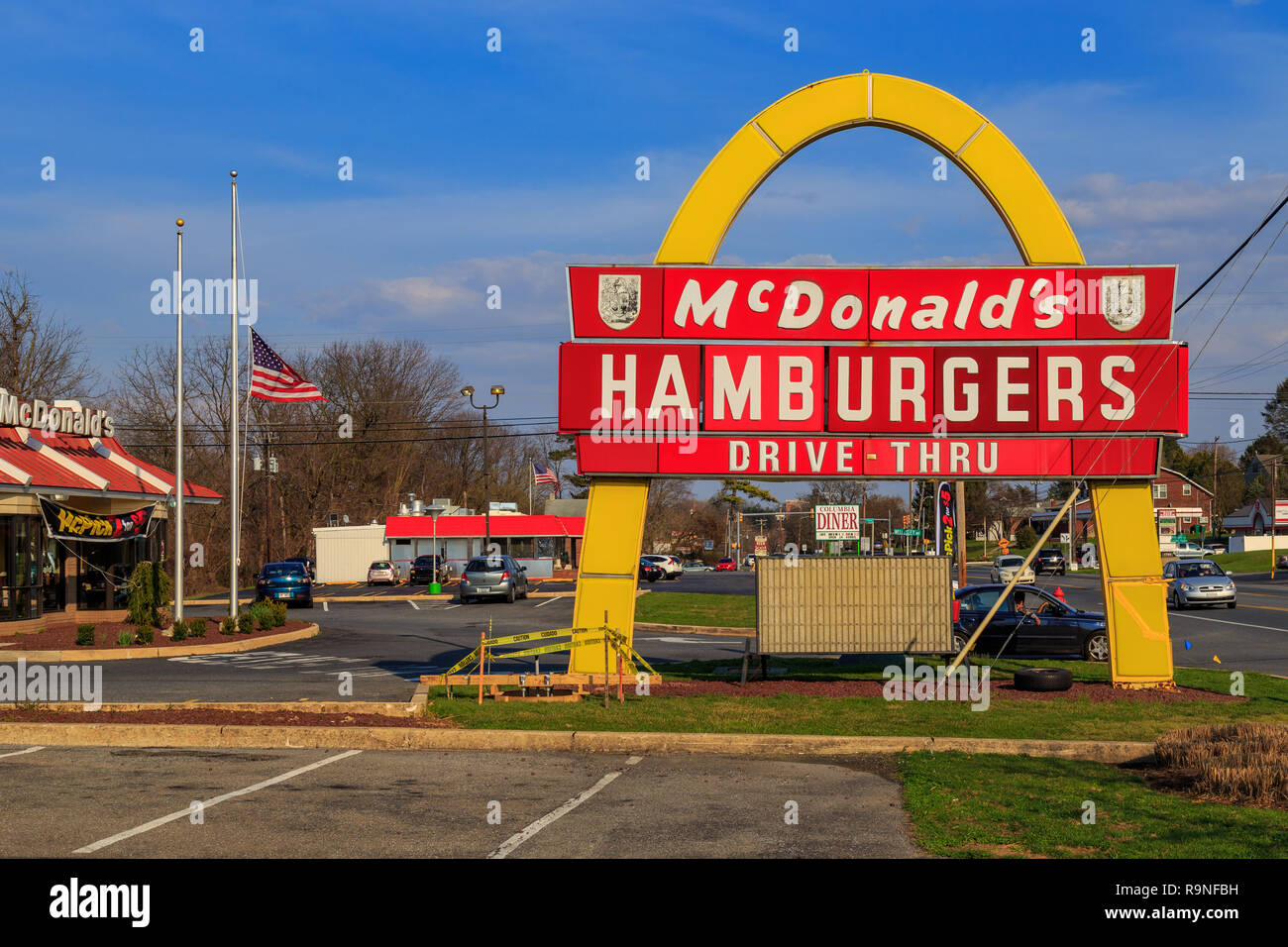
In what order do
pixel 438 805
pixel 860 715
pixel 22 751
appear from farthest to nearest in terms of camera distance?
pixel 860 715 < pixel 22 751 < pixel 438 805

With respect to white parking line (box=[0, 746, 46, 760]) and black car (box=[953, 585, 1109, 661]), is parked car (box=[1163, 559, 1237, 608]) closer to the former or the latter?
black car (box=[953, 585, 1109, 661])

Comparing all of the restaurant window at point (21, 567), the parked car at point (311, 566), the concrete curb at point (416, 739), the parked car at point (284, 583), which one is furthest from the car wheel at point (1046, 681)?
the parked car at point (311, 566)

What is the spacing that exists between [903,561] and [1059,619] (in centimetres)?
699

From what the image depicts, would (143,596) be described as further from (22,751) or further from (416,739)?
(416,739)

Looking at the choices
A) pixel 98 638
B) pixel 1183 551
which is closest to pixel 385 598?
pixel 98 638

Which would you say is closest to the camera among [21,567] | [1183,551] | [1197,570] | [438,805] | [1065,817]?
[1065,817]

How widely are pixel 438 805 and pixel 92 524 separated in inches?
908

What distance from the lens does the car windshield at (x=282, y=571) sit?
40188mm

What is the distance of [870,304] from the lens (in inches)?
650

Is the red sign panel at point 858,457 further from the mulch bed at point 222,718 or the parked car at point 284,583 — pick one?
the parked car at point 284,583

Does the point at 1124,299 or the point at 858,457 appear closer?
the point at 1124,299

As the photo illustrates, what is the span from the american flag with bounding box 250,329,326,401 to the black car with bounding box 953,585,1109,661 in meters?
16.7

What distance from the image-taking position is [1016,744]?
485 inches

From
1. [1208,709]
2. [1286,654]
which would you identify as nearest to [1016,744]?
[1208,709]
